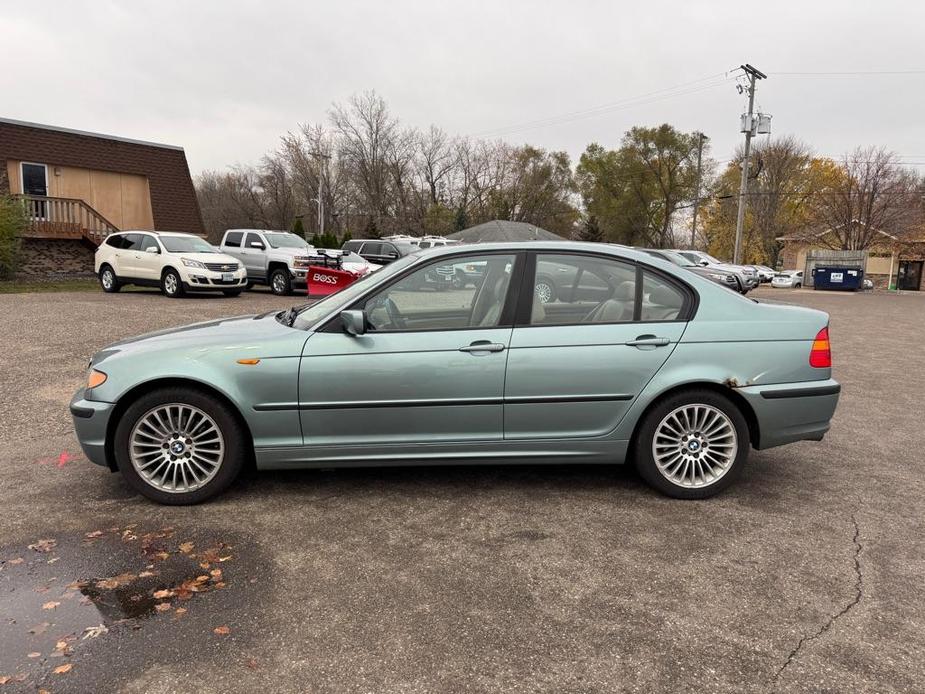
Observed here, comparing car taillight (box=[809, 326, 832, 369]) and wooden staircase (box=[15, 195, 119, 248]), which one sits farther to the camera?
wooden staircase (box=[15, 195, 119, 248])

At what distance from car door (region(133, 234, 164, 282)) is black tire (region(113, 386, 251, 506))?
14.9 metres

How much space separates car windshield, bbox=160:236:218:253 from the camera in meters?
17.3

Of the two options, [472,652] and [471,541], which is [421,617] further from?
[471,541]

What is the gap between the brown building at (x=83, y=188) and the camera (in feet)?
77.6

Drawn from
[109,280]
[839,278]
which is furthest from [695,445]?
[839,278]

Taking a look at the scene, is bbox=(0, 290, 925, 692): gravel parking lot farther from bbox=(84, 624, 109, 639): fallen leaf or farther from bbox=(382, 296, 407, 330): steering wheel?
bbox=(382, 296, 407, 330): steering wheel

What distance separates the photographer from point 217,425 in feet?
12.6

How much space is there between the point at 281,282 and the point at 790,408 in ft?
54.5

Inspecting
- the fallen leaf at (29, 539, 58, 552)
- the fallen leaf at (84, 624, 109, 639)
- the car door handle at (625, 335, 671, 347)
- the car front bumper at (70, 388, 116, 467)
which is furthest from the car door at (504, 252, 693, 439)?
the fallen leaf at (29, 539, 58, 552)

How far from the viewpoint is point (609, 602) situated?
2908mm

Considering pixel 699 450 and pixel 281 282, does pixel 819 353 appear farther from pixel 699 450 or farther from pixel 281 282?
pixel 281 282

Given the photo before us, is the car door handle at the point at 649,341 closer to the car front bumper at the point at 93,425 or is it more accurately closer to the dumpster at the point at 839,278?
the car front bumper at the point at 93,425

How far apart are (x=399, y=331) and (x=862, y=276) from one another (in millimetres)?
43098

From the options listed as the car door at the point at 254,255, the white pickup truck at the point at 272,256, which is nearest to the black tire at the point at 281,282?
the white pickup truck at the point at 272,256
